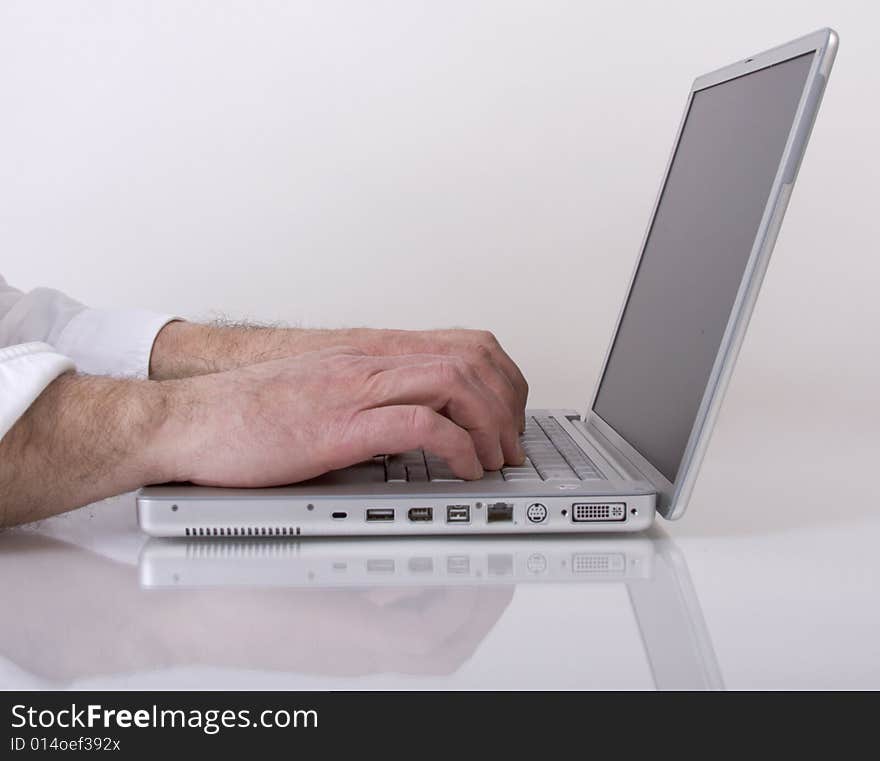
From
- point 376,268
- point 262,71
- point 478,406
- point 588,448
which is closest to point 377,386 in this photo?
point 478,406

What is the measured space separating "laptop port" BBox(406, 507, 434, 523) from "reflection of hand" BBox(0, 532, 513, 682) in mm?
146

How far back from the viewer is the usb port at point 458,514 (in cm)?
133

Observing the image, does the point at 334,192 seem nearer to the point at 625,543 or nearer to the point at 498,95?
the point at 498,95

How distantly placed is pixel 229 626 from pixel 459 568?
26 cm

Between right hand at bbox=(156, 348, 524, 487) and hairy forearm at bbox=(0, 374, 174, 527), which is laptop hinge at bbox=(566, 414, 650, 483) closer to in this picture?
right hand at bbox=(156, 348, 524, 487)

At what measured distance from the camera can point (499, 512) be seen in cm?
134

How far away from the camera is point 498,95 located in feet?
10.3

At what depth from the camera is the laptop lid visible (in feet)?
4.31

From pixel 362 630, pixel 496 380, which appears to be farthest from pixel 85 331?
pixel 362 630

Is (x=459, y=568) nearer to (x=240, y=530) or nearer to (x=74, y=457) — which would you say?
(x=240, y=530)

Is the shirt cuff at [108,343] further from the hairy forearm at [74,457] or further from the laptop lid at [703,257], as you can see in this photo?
the laptop lid at [703,257]

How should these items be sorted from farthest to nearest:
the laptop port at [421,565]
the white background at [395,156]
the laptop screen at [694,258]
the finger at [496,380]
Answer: the white background at [395,156]
the finger at [496,380]
the laptop screen at [694,258]
the laptop port at [421,565]

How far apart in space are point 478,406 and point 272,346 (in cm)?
62

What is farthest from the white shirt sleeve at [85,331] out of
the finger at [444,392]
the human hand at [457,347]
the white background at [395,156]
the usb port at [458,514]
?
the white background at [395,156]
